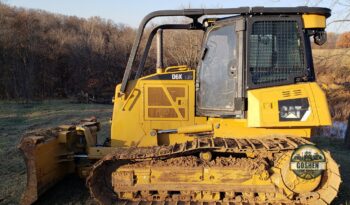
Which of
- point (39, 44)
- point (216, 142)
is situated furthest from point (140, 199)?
point (39, 44)

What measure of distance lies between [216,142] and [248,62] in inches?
44.7

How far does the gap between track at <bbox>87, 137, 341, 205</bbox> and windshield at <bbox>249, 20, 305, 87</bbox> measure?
34.8 inches

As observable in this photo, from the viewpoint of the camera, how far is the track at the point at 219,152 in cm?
498

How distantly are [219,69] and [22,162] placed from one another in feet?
17.1

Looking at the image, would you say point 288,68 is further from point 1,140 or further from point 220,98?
point 1,140

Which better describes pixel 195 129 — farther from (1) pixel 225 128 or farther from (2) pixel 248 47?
(2) pixel 248 47

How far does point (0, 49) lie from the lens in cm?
2484

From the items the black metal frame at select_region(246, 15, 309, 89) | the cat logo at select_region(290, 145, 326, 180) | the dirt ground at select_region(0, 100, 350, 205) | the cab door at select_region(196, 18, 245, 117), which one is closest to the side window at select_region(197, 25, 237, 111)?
the cab door at select_region(196, 18, 245, 117)

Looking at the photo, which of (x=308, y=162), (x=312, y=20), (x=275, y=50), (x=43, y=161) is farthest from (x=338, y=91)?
(x=43, y=161)

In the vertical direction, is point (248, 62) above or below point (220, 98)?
above

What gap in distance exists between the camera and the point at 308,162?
4969mm

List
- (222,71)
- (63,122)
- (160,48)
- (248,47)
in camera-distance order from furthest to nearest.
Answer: (63,122) < (160,48) < (222,71) < (248,47)

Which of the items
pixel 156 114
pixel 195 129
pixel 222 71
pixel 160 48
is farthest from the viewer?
pixel 160 48

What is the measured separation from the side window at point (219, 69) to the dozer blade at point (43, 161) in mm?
2254
